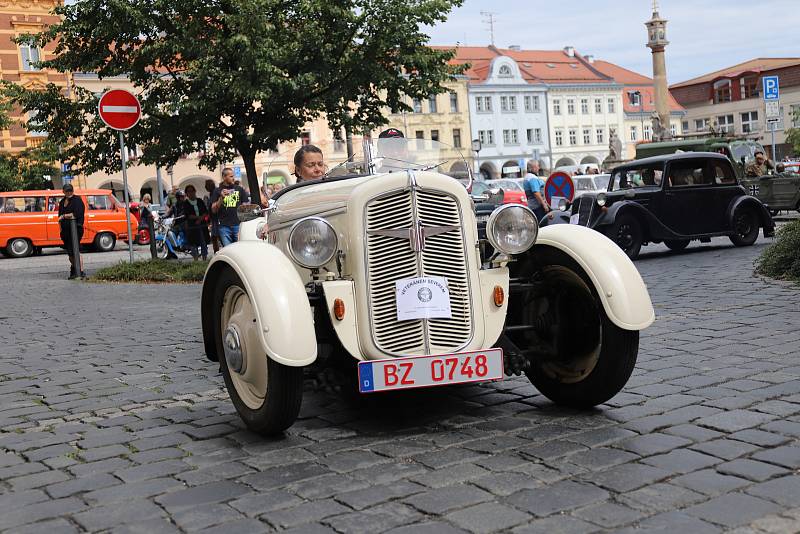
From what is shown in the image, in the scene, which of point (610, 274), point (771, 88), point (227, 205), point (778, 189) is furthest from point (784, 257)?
point (771, 88)

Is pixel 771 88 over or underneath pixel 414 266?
over

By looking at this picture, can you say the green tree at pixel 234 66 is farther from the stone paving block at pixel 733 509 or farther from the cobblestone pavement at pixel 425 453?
the stone paving block at pixel 733 509

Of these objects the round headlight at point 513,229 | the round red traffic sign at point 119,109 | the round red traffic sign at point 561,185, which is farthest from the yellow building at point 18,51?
the round headlight at point 513,229

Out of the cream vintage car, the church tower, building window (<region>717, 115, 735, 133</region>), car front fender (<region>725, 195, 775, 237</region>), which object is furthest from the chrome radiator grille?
building window (<region>717, 115, 735, 133</region>)

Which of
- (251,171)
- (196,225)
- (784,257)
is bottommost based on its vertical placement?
(784,257)

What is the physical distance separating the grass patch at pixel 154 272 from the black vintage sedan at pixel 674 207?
19.7ft

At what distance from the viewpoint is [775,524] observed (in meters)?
3.16

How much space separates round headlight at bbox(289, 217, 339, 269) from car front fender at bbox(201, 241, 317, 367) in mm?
103

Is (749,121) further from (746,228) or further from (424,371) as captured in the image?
(424,371)

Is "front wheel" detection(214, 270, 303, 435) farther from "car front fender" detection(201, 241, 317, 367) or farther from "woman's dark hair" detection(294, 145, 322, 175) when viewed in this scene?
"woman's dark hair" detection(294, 145, 322, 175)

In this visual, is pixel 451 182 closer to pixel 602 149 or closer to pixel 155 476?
pixel 155 476

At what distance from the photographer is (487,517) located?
11.2 feet

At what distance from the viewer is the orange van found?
29.9m

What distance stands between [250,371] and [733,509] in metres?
2.52
